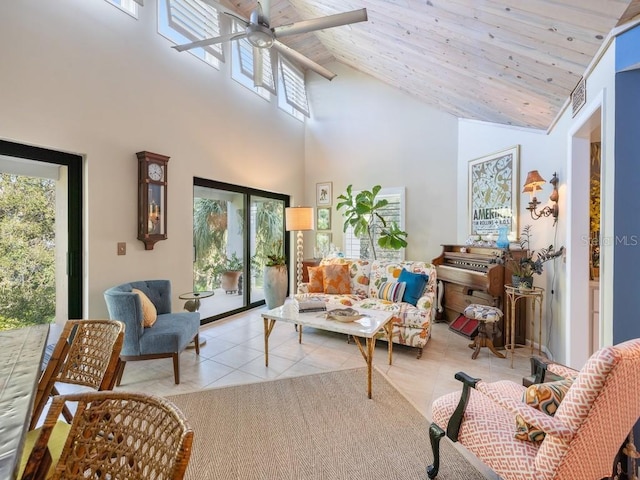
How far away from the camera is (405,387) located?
256 cm

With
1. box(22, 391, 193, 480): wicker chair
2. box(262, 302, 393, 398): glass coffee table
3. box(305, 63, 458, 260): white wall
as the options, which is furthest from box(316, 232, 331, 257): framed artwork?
box(22, 391, 193, 480): wicker chair

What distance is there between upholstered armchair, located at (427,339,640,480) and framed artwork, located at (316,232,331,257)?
189 inches

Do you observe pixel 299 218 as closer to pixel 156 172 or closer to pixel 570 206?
pixel 156 172

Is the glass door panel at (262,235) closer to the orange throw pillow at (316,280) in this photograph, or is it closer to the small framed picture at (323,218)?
the small framed picture at (323,218)

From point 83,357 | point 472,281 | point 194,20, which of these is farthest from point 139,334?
point 194,20

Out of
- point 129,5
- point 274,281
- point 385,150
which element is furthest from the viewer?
point 385,150

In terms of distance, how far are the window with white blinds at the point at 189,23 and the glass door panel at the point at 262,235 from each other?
87.0 inches

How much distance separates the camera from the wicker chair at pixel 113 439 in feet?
2.58

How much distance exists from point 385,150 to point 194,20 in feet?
11.6

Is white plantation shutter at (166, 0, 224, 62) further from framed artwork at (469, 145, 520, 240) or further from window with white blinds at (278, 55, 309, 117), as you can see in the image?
framed artwork at (469, 145, 520, 240)

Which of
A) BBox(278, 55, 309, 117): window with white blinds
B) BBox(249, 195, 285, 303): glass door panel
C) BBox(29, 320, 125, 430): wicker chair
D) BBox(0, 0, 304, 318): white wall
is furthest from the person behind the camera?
BBox(278, 55, 309, 117): window with white blinds

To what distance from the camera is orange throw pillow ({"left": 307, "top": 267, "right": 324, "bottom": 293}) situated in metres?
4.22

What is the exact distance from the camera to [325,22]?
2.38 m

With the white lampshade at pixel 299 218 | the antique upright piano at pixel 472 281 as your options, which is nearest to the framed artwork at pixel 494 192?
the antique upright piano at pixel 472 281
